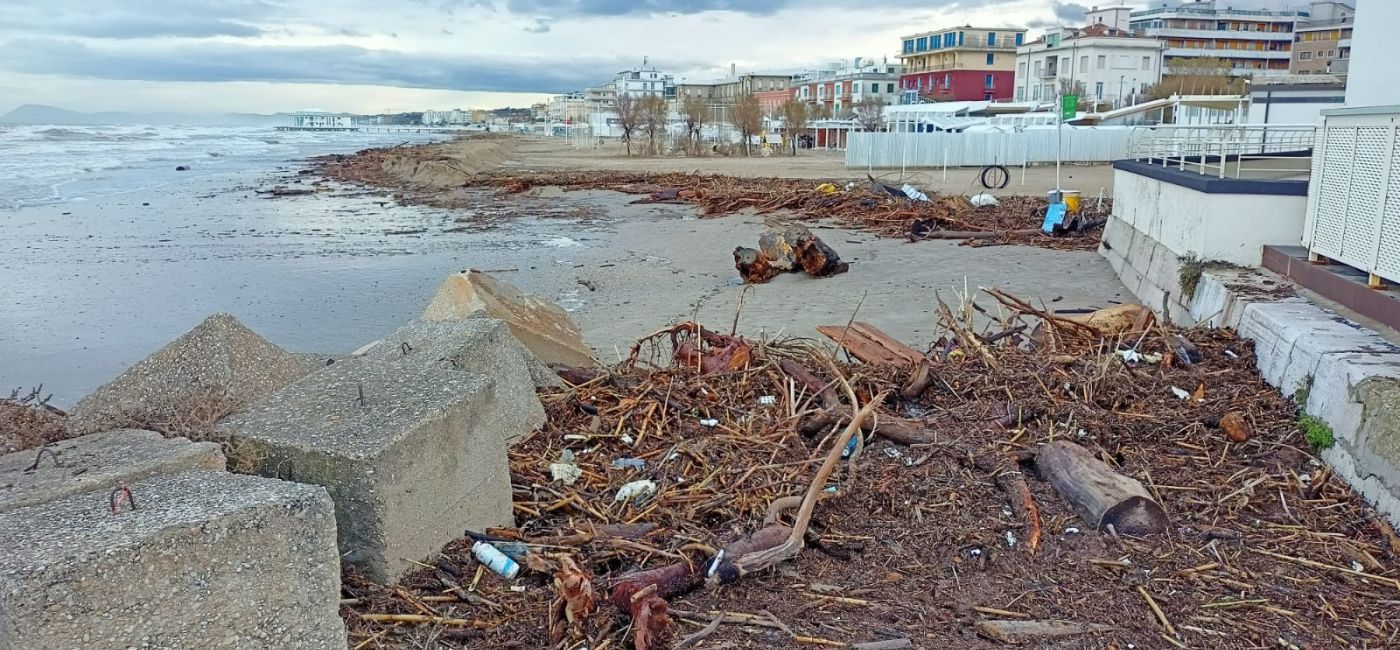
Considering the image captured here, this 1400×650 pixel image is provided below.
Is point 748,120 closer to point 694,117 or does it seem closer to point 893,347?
point 694,117

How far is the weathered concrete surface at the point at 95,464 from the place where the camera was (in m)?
2.84

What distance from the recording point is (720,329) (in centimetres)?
1045

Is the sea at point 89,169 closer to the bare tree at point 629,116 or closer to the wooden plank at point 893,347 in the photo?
the bare tree at point 629,116

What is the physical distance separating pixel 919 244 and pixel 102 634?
16.1 meters

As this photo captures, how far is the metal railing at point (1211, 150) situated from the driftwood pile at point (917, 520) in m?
5.01

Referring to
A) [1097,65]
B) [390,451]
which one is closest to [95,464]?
[390,451]

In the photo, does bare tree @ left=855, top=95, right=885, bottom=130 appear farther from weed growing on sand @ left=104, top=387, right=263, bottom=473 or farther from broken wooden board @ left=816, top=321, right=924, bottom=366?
weed growing on sand @ left=104, top=387, right=263, bottom=473

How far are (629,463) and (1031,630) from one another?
219cm

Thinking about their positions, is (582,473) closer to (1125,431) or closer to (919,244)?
(1125,431)

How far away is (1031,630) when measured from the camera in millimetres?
Answer: 3277

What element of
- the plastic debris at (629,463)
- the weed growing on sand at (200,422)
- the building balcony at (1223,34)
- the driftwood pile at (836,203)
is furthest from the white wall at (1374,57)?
the building balcony at (1223,34)

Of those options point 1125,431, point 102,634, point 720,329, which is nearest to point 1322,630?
point 1125,431

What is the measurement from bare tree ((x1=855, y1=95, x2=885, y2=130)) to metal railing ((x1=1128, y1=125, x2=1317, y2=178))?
2045 inches

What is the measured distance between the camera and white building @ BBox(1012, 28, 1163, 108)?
8800cm
